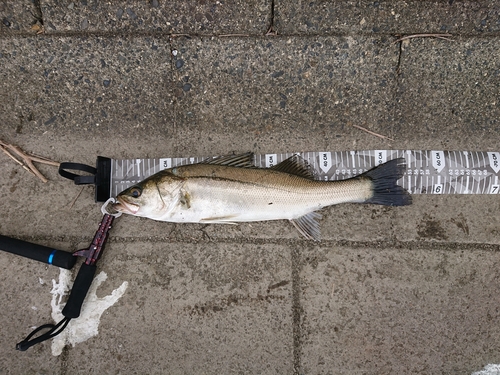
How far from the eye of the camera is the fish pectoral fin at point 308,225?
10.8 ft

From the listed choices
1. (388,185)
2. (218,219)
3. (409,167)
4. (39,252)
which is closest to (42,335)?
(39,252)

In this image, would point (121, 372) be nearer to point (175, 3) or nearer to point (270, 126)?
point (270, 126)

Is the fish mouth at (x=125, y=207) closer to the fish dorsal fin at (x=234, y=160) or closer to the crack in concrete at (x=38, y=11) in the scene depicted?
the fish dorsal fin at (x=234, y=160)

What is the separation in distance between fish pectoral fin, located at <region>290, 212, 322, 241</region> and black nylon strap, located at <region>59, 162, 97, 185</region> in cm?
191

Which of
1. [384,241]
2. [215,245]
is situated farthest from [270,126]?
[384,241]

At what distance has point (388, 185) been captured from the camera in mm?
3188

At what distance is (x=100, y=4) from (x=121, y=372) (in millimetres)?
3505

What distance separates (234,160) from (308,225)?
912 millimetres

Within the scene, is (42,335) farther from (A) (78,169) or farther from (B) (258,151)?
(B) (258,151)

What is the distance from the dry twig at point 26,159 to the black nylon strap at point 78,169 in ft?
0.99

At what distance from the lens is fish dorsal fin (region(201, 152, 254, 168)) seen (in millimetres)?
3203

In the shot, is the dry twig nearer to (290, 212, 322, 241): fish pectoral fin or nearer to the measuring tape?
the measuring tape

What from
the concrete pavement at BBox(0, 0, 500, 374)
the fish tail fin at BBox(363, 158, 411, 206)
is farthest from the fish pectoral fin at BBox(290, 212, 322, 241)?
the fish tail fin at BBox(363, 158, 411, 206)

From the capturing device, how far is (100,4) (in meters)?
3.44
